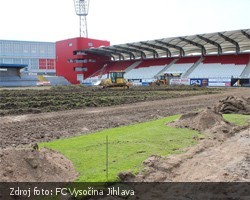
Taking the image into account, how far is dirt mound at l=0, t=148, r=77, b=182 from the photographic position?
6793 mm

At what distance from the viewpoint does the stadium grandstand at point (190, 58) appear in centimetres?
5619

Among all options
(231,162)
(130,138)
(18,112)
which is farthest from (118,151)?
(18,112)

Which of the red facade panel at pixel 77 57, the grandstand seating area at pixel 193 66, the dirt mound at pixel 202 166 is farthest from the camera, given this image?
the red facade panel at pixel 77 57

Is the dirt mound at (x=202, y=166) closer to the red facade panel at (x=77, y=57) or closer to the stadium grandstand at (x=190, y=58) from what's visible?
the stadium grandstand at (x=190, y=58)

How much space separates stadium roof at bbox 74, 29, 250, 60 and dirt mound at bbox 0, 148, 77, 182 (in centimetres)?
4889

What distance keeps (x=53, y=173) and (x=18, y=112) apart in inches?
521

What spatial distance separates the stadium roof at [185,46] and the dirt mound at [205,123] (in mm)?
40458

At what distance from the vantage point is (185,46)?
68.9m

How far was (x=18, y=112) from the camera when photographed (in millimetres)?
19531

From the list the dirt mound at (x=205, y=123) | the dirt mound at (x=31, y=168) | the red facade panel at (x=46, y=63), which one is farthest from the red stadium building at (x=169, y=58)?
the red facade panel at (x=46, y=63)

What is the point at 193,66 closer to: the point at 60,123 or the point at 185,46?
the point at 185,46

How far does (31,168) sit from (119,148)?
3332 mm

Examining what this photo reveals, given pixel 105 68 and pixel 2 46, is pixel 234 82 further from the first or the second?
pixel 2 46

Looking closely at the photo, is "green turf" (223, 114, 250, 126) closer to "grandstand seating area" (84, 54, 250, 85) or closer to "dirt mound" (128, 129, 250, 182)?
"dirt mound" (128, 129, 250, 182)
